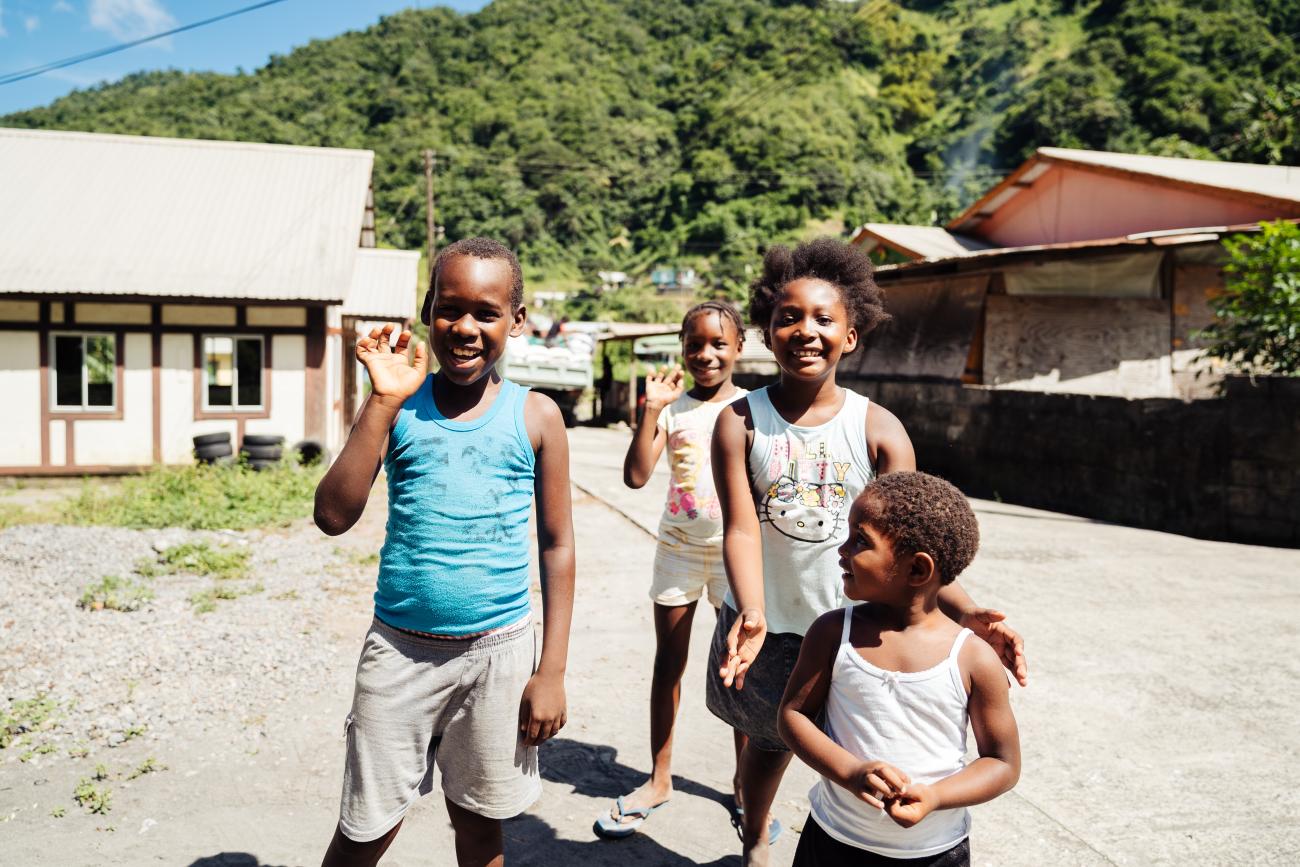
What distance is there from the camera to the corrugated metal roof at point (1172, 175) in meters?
12.6

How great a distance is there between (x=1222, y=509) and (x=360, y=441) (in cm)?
860

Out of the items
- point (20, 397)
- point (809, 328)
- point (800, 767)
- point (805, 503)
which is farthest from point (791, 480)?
point (20, 397)

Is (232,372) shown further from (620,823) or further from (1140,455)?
(620,823)

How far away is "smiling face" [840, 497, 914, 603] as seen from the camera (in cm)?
191

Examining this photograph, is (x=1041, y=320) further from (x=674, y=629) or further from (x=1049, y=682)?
(x=674, y=629)

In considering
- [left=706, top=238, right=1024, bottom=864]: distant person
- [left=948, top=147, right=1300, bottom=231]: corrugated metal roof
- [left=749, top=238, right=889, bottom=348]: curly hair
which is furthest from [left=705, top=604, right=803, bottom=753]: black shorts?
[left=948, top=147, right=1300, bottom=231]: corrugated metal roof

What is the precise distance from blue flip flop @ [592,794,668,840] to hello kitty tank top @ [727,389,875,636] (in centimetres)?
107

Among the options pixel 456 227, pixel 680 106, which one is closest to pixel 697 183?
pixel 680 106

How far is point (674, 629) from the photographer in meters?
3.32

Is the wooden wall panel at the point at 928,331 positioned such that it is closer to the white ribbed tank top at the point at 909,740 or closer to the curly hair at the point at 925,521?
the curly hair at the point at 925,521

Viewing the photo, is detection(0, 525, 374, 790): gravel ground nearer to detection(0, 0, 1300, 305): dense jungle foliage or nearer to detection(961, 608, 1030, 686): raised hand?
detection(961, 608, 1030, 686): raised hand

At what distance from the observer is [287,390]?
14.4 metres

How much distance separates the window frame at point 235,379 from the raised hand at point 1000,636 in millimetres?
13947

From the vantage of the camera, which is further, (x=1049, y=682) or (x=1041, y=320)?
(x=1041, y=320)
